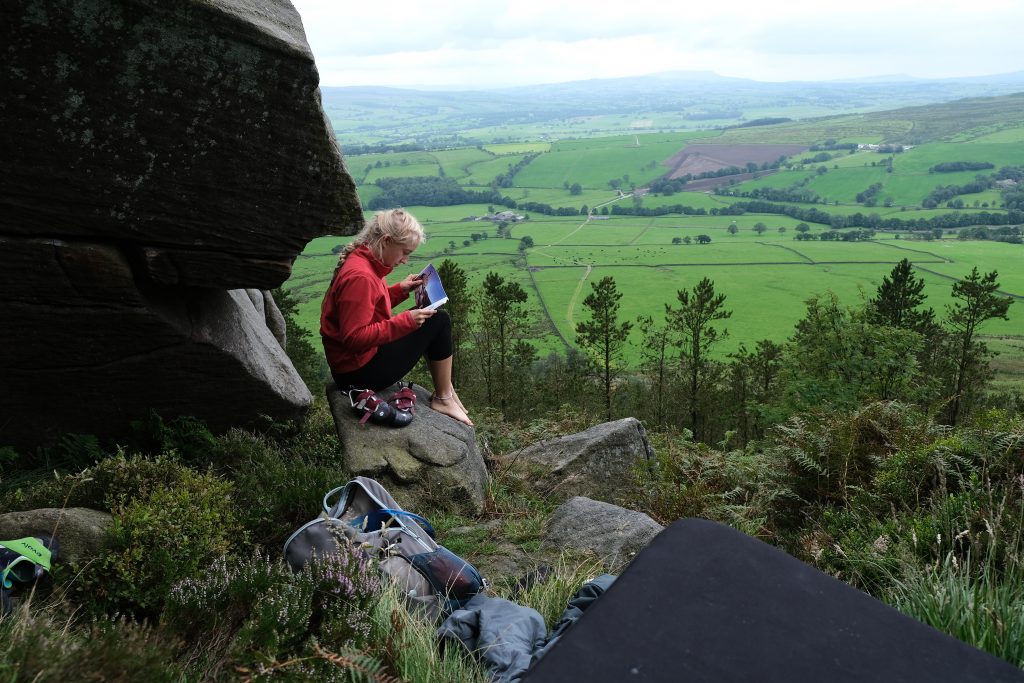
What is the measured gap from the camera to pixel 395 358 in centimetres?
877

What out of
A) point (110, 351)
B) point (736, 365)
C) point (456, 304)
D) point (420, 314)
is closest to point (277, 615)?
point (420, 314)

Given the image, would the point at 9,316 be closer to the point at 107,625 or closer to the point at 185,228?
the point at 185,228

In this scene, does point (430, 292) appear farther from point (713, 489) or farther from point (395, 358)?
point (713, 489)

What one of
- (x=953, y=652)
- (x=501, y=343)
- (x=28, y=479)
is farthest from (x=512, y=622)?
(x=501, y=343)

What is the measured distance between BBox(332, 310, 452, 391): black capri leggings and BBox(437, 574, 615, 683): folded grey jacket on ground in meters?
4.35

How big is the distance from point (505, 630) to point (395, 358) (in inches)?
194

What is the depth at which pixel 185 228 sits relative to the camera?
23.7 feet

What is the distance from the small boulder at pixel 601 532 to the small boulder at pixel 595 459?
2.68 metres

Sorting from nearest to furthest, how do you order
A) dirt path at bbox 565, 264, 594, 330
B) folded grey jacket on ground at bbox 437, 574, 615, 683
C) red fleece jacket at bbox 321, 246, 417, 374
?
1. folded grey jacket on ground at bbox 437, 574, 615, 683
2. red fleece jacket at bbox 321, 246, 417, 374
3. dirt path at bbox 565, 264, 594, 330

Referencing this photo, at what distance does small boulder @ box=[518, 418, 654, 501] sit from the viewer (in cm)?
1089

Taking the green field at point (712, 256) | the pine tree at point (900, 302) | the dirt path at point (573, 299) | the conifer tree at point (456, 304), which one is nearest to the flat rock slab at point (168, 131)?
the conifer tree at point (456, 304)

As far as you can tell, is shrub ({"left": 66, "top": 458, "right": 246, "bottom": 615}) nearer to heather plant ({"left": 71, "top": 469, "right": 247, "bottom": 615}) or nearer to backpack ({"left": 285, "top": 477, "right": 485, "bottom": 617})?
heather plant ({"left": 71, "top": 469, "right": 247, "bottom": 615})

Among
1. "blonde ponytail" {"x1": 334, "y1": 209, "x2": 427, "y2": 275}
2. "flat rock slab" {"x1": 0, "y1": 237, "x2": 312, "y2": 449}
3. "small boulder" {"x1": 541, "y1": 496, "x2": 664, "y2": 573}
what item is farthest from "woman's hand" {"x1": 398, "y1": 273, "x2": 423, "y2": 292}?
"small boulder" {"x1": 541, "y1": 496, "x2": 664, "y2": 573}

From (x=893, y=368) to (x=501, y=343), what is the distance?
20.0 metres
